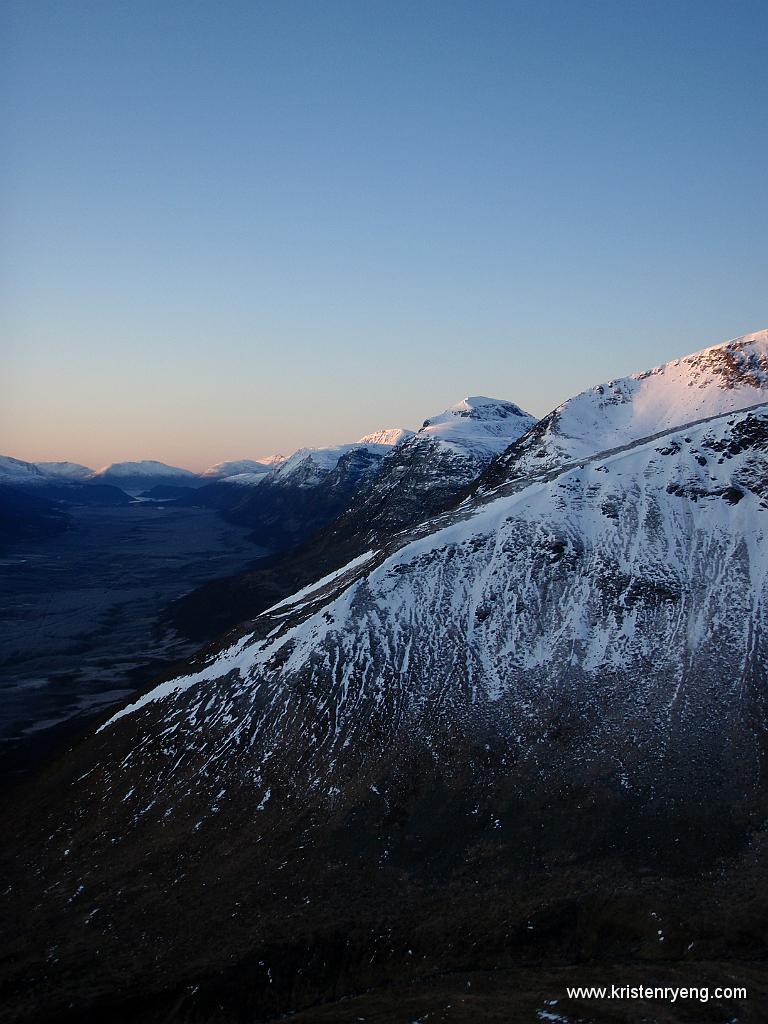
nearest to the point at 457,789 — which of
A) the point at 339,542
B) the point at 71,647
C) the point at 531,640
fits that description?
the point at 531,640

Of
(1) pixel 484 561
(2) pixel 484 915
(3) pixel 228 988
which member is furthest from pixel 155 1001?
(1) pixel 484 561

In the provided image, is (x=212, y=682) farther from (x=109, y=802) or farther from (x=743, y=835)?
(x=743, y=835)

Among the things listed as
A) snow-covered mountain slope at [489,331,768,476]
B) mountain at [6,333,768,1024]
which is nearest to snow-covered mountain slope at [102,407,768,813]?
mountain at [6,333,768,1024]

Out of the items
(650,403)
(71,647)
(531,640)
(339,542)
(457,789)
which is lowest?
(71,647)

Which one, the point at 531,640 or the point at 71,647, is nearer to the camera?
the point at 531,640

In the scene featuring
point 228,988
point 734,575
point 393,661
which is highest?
point 734,575

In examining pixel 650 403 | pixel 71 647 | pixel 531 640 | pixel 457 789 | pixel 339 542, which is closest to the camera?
pixel 457 789

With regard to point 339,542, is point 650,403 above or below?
above

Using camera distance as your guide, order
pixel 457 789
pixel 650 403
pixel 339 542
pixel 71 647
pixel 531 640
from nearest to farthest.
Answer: pixel 457 789 < pixel 531 640 < pixel 71 647 < pixel 650 403 < pixel 339 542

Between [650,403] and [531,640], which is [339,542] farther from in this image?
[531,640]

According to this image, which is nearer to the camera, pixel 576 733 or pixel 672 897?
pixel 672 897
